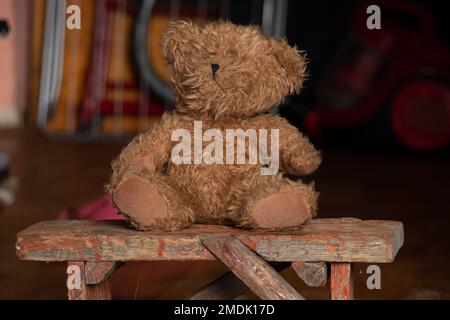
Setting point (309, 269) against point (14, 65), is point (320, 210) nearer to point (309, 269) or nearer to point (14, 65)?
point (309, 269)

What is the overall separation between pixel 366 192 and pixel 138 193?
2.30 metres

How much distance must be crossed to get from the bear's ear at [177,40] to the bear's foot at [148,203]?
0.66 ft

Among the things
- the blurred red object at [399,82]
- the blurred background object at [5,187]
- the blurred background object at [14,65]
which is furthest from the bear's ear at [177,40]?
the blurred background object at [14,65]

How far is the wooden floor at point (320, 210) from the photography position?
2367 mm

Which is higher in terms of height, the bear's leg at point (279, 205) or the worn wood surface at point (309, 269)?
the bear's leg at point (279, 205)

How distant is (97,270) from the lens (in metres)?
1.52

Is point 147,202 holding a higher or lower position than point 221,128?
lower

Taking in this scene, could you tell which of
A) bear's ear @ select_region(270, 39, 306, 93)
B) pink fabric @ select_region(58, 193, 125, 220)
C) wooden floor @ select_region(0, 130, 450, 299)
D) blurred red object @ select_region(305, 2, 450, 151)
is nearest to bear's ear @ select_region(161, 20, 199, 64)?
bear's ear @ select_region(270, 39, 306, 93)

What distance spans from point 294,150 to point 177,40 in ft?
0.79

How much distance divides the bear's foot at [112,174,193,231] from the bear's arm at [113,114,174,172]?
7 centimetres

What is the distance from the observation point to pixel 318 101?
15.8 feet

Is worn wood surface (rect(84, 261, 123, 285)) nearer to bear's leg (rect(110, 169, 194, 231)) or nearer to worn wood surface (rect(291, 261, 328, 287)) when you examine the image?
bear's leg (rect(110, 169, 194, 231))

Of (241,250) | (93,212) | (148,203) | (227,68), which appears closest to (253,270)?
(241,250)

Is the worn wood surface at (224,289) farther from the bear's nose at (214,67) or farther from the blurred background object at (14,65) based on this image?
the blurred background object at (14,65)
